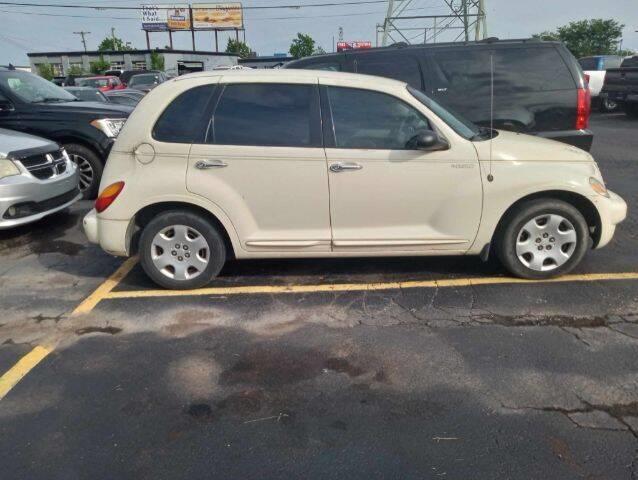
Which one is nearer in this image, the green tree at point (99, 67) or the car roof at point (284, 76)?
the car roof at point (284, 76)

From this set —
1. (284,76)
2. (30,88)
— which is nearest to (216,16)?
(30,88)

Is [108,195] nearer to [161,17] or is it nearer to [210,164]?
[210,164]

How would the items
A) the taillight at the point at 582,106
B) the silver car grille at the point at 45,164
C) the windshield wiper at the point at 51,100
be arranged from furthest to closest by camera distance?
the windshield wiper at the point at 51,100 → the taillight at the point at 582,106 → the silver car grille at the point at 45,164

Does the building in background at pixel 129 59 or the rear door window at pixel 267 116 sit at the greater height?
the building in background at pixel 129 59

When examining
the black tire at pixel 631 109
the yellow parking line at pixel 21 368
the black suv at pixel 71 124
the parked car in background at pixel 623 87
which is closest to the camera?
the yellow parking line at pixel 21 368

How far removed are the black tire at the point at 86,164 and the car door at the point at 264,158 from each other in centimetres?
405

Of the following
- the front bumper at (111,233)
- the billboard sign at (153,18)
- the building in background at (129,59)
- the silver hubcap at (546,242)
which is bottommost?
the silver hubcap at (546,242)

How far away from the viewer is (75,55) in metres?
58.6

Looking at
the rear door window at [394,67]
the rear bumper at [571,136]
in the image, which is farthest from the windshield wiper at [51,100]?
the rear bumper at [571,136]

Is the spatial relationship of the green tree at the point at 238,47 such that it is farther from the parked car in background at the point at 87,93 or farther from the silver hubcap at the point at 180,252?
the silver hubcap at the point at 180,252

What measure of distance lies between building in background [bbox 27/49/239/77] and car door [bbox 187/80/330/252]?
52571 millimetres

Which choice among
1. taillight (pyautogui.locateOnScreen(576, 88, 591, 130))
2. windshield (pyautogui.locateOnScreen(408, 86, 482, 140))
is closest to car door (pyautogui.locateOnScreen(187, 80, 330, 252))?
windshield (pyautogui.locateOnScreen(408, 86, 482, 140))

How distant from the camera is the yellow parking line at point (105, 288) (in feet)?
14.4

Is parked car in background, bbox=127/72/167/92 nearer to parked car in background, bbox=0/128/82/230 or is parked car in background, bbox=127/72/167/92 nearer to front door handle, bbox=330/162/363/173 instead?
parked car in background, bbox=0/128/82/230
